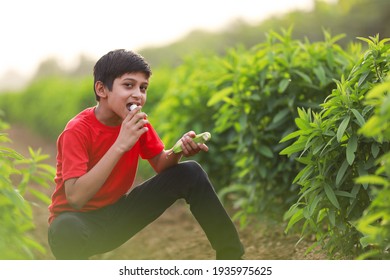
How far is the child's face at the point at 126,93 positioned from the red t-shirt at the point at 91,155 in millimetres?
149

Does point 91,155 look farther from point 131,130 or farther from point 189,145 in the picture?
point 189,145

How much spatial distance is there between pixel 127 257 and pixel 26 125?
14358 millimetres

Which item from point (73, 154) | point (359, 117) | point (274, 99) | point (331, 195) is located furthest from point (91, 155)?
point (274, 99)

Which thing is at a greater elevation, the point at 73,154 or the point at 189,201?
the point at 73,154

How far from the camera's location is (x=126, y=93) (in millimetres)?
2861

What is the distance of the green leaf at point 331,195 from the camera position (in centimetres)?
288

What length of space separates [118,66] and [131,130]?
1.33 ft

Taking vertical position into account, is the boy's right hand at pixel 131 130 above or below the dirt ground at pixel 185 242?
above

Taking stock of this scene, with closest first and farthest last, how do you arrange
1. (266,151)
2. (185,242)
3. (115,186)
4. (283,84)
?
(115,186) → (283,84) → (266,151) → (185,242)

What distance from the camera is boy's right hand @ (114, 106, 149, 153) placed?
105 inches

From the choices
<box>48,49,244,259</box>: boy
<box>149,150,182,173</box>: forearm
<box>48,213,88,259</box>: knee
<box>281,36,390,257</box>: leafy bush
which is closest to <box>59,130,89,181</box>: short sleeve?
<box>48,49,244,259</box>: boy

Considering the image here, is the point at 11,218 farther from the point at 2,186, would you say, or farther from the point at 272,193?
the point at 272,193

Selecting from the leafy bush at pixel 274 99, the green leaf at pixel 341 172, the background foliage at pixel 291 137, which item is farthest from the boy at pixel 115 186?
the leafy bush at pixel 274 99

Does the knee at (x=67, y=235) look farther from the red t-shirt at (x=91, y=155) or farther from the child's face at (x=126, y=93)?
the child's face at (x=126, y=93)
